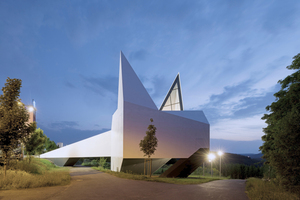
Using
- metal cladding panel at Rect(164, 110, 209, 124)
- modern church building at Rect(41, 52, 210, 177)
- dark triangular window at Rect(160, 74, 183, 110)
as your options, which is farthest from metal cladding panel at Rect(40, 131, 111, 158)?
dark triangular window at Rect(160, 74, 183, 110)

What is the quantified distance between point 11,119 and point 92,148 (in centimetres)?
2085

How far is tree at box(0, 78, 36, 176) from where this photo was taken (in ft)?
32.0

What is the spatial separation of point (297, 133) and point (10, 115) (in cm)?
1246

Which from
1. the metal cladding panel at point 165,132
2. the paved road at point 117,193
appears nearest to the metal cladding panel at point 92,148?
the metal cladding panel at point 165,132

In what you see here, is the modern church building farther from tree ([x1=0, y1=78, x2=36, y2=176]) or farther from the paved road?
tree ([x1=0, y1=78, x2=36, y2=176])

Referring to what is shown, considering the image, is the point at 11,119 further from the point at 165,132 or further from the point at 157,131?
the point at 165,132

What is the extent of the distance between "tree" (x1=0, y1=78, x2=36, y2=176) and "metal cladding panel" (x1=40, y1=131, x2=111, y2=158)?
18.7 meters

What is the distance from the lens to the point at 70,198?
7.03m

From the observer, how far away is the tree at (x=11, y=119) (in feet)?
32.0

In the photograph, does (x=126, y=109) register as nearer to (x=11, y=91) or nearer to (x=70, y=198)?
(x=11, y=91)

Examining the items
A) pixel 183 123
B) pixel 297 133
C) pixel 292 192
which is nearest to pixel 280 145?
pixel 297 133

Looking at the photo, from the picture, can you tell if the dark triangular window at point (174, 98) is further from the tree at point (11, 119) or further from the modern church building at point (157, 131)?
the tree at point (11, 119)

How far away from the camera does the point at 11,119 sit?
32.0 feet

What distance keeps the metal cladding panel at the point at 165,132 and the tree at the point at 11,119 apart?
10.3 m
